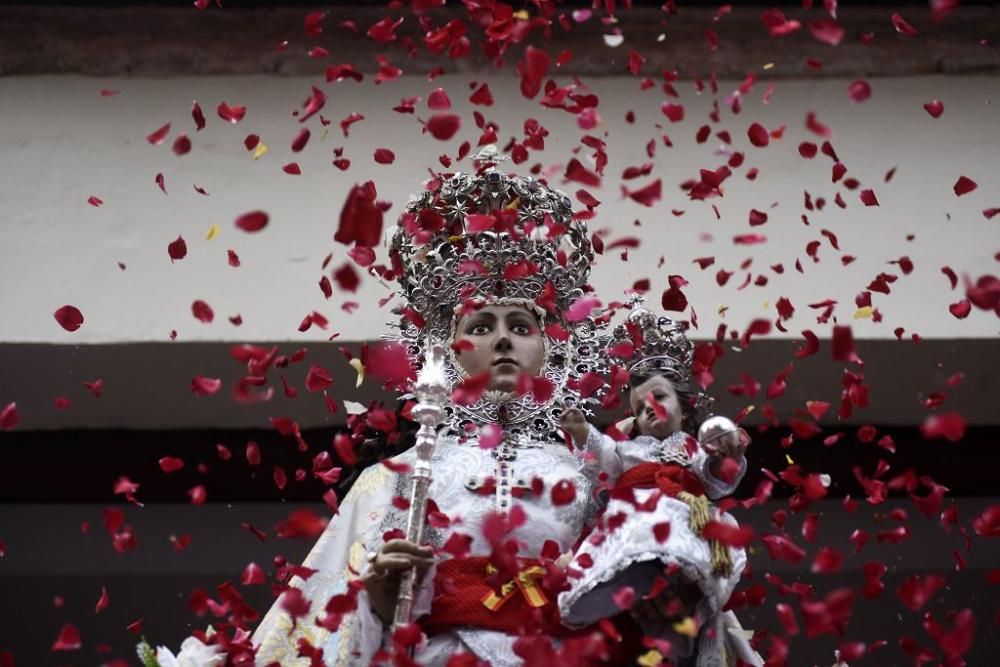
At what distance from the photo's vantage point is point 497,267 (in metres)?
4.33

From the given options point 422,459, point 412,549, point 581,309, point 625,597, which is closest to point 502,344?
point 581,309

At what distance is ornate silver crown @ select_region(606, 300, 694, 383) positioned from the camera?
12.9 ft

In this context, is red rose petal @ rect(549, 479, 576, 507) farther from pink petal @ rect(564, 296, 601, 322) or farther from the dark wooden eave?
the dark wooden eave

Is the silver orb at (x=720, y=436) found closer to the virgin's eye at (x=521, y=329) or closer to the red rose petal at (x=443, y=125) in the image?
the virgin's eye at (x=521, y=329)

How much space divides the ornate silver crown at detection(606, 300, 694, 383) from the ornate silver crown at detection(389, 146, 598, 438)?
0.26 m

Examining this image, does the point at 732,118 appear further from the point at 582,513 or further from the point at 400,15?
the point at 582,513

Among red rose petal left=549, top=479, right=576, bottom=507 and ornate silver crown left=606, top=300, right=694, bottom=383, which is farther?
ornate silver crown left=606, top=300, right=694, bottom=383

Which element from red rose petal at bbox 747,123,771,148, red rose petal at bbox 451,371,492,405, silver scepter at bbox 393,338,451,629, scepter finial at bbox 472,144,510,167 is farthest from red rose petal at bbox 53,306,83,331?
red rose petal at bbox 747,123,771,148

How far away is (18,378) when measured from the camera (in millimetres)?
5602

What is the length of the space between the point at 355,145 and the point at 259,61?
54cm

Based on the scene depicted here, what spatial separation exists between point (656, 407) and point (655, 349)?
248 mm

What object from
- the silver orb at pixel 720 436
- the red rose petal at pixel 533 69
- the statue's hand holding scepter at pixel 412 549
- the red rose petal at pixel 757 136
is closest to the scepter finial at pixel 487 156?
the red rose petal at pixel 533 69

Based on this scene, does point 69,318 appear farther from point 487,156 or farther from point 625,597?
point 625,597

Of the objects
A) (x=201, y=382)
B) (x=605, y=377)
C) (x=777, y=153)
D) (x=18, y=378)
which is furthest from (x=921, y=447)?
(x=18, y=378)
